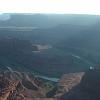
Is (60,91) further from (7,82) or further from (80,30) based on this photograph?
(80,30)

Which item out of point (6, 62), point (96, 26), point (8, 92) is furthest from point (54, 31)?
point (8, 92)

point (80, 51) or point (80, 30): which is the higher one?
point (80, 30)

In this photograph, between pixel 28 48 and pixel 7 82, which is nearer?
pixel 7 82

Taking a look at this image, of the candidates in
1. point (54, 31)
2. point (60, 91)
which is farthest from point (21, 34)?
point (60, 91)

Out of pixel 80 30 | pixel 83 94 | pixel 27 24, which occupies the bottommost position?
pixel 83 94

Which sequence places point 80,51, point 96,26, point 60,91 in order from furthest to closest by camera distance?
point 96,26 < point 80,51 < point 60,91

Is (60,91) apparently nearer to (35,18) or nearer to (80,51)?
(80,51)

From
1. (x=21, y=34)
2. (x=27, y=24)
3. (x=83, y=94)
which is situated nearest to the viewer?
(x=83, y=94)
